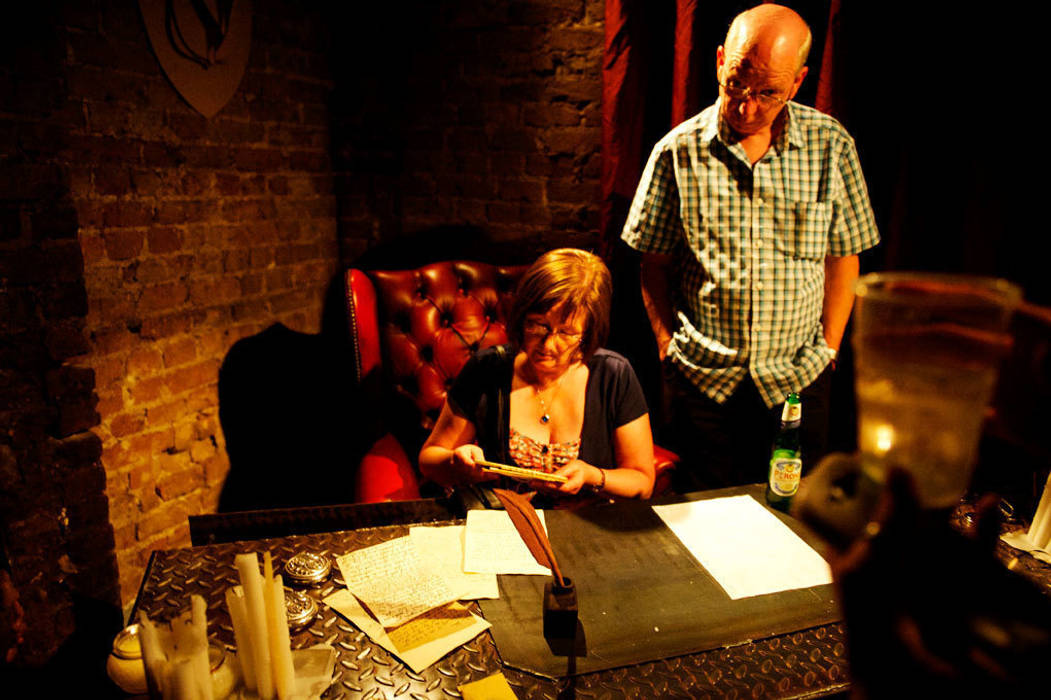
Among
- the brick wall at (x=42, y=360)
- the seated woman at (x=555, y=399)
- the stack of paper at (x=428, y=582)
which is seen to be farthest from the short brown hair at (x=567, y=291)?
the brick wall at (x=42, y=360)

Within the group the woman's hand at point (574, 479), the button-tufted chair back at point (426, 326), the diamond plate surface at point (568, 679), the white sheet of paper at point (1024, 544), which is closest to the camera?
the diamond plate surface at point (568, 679)

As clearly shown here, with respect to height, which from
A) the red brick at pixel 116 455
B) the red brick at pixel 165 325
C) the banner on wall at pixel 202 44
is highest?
the banner on wall at pixel 202 44

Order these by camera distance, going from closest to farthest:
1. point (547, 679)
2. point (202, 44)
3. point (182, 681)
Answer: point (182, 681), point (547, 679), point (202, 44)

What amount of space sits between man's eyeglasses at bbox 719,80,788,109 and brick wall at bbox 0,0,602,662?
0.88m

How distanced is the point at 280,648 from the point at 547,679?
0.39 metres

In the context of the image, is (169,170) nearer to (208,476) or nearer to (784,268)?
(208,476)

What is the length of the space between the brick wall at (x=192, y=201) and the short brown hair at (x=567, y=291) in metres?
1.03

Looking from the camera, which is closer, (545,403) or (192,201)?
(545,403)

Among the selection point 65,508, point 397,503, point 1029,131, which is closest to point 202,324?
point 65,508

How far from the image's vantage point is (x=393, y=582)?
1229mm

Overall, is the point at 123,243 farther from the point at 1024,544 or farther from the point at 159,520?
the point at 1024,544

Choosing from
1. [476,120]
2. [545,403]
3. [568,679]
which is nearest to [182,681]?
[568,679]

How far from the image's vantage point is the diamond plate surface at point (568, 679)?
1.00 metres

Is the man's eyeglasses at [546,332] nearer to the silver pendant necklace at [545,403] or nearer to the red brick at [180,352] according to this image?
the silver pendant necklace at [545,403]
